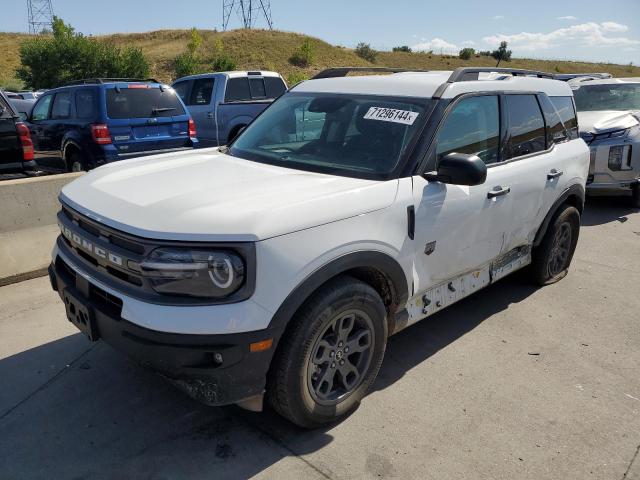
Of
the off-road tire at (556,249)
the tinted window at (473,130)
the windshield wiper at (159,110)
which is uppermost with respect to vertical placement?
the windshield wiper at (159,110)

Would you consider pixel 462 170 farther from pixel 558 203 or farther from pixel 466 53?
pixel 466 53

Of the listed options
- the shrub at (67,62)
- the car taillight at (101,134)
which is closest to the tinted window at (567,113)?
the car taillight at (101,134)

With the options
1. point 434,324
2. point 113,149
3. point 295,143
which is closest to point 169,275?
point 295,143

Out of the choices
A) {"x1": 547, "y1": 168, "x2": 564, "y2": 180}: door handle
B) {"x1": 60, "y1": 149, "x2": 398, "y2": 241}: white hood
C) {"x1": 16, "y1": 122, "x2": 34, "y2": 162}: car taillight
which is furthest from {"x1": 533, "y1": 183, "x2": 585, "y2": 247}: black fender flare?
{"x1": 16, "y1": 122, "x2": 34, "y2": 162}: car taillight

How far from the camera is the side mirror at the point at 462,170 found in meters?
2.87

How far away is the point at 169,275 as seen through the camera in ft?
7.41

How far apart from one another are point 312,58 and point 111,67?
22338 millimetres

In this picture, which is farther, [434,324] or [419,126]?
[434,324]

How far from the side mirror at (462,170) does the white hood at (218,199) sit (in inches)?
12.0

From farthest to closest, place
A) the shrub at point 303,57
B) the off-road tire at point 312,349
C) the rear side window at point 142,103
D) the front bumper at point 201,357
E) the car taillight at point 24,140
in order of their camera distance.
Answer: the shrub at point 303,57 → the rear side window at point 142,103 → the car taillight at point 24,140 → the off-road tire at point 312,349 → the front bumper at point 201,357

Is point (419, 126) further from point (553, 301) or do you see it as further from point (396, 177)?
point (553, 301)

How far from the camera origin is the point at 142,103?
A: 8320 mm

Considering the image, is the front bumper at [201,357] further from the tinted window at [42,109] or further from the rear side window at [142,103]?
the tinted window at [42,109]

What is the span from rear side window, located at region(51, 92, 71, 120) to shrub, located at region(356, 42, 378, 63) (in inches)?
2603
